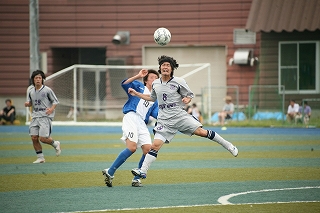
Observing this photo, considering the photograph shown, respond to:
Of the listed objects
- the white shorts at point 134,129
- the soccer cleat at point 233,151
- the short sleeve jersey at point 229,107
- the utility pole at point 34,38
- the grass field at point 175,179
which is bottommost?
the grass field at point 175,179

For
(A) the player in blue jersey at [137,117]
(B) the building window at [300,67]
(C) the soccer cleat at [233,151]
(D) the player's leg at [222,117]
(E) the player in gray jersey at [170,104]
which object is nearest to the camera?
(E) the player in gray jersey at [170,104]

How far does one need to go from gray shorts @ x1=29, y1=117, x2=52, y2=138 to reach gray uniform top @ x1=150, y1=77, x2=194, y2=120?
5.28 meters

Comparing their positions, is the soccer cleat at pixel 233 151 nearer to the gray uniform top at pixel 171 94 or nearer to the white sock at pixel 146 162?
the gray uniform top at pixel 171 94

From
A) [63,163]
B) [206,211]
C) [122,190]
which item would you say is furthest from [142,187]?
[63,163]

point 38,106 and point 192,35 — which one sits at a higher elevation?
point 192,35

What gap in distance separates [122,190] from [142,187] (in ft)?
1.46

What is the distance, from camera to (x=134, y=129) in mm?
11859

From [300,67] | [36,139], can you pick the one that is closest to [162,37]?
[36,139]

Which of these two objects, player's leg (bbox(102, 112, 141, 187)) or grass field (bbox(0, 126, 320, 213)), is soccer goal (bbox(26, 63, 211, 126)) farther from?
player's leg (bbox(102, 112, 141, 187))

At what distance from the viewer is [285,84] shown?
33.0 metres

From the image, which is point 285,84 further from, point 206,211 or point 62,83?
point 206,211

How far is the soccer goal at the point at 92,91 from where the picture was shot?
3219 centimetres

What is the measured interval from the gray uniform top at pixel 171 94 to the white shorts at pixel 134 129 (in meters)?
0.61

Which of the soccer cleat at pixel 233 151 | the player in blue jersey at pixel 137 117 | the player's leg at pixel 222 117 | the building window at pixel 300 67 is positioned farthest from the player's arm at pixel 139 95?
the building window at pixel 300 67
